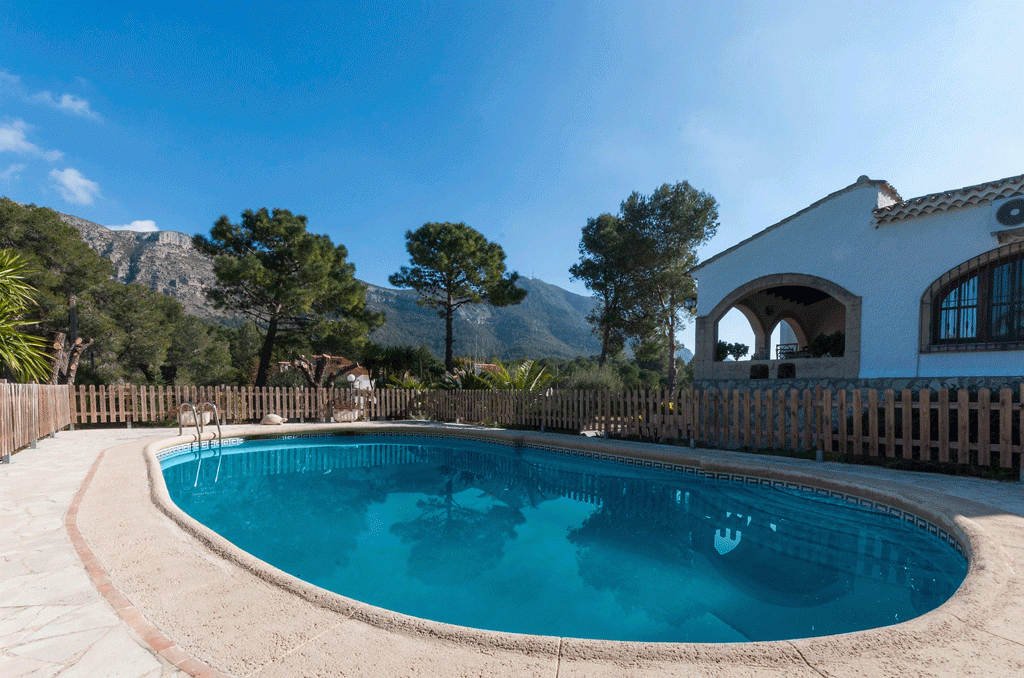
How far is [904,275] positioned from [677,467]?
22.5ft

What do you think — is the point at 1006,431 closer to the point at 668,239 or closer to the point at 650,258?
the point at 650,258

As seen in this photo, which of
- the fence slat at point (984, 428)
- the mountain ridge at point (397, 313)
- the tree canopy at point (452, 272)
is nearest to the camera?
the fence slat at point (984, 428)

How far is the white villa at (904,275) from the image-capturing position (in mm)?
8664

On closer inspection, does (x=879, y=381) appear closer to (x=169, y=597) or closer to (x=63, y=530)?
(x=169, y=597)

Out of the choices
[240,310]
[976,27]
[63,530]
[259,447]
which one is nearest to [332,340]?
[240,310]

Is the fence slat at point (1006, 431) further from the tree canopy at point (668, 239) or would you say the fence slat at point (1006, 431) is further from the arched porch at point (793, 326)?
the tree canopy at point (668, 239)

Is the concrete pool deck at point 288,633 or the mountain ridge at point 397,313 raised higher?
the mountain ridge at point 397,313

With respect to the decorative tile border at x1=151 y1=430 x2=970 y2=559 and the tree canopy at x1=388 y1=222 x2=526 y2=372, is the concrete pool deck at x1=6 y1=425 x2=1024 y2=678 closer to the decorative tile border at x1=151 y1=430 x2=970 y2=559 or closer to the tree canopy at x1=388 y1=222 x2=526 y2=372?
the decorative tile border at x1=151 y1=430 x2=970 y2=559

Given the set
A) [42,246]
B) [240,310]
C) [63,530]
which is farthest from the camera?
[240,310]

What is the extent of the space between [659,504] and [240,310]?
19090 millimetres

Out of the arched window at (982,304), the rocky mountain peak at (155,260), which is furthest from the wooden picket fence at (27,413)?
the rocky mountain peak at (155,260)

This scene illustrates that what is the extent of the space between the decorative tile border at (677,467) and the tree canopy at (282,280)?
306 inches

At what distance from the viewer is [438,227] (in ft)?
72.8

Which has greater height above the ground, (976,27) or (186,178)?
(186,178)
